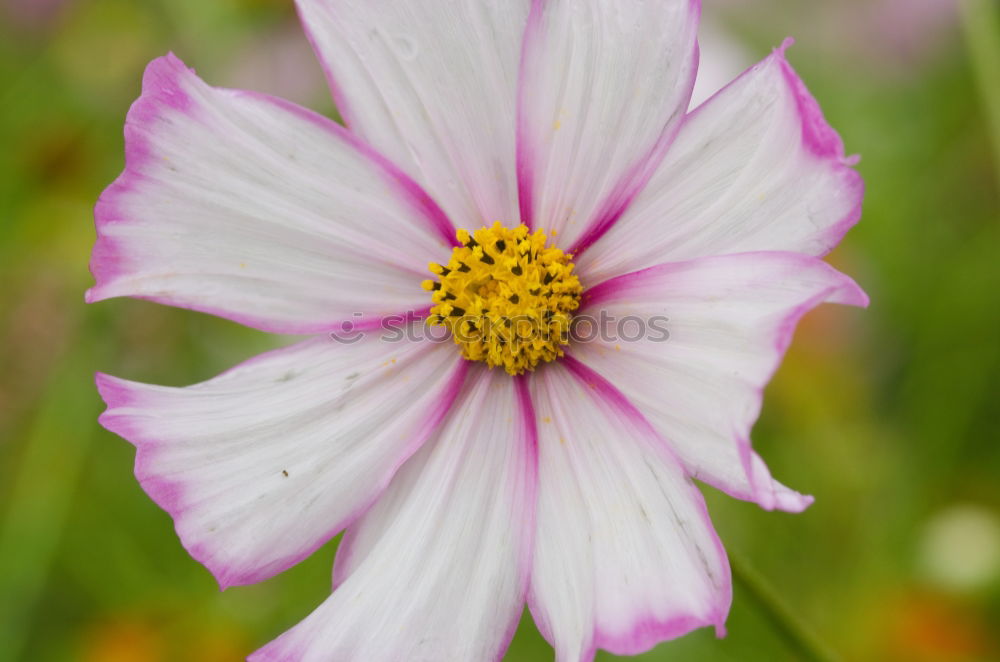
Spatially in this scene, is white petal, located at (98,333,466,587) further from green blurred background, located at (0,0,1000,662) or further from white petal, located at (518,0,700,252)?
green blurred background, located at (0,0,1000,662)

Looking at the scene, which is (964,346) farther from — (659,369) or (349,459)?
(349,459)

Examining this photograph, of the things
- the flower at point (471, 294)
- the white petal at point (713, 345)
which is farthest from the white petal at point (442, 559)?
the white petal at point (713, 345)

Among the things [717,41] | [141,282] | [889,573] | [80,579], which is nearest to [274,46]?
[717,41]

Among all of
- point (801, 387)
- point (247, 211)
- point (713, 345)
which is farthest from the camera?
point (801, 387)

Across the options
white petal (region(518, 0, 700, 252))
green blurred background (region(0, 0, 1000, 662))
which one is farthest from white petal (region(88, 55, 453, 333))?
green blurred background (region(0, 0, 1000, 662))

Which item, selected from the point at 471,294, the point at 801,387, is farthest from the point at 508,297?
the point at 801,387

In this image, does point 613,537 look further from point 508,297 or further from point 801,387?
point 801,387
